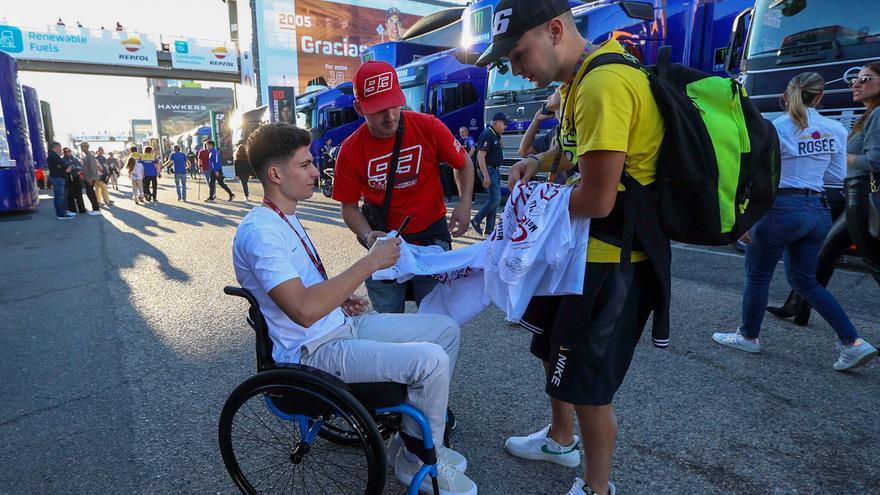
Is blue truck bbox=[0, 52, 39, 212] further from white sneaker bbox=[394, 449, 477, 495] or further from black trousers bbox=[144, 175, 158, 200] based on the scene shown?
white sneaker bbox=[394, 449, 477, 495]

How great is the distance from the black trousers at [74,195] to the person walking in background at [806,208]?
1443 cm

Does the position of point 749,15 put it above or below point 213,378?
above

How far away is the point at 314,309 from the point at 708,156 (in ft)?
4.40

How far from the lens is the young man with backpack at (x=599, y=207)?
A: 1485 mm

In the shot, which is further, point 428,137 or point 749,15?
point 749,15

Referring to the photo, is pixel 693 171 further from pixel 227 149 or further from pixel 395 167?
pixel 227 149

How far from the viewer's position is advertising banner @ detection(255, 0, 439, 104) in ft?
118

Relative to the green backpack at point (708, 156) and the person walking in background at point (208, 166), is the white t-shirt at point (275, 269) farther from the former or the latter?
the person walking in background at point (208, 166)

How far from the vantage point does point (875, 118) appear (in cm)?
307

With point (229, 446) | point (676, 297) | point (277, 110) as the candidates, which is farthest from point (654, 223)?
point (277, 110)

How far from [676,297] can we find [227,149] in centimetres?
3608

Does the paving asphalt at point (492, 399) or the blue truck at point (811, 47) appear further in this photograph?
the blue truck at point (811, 47)

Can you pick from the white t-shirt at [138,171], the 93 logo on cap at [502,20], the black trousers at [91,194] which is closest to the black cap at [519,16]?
the 93 logo on cap at [502,20]

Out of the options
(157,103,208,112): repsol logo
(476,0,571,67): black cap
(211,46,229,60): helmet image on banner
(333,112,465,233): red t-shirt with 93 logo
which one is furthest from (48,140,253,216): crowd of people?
(157,103,208,112): repsol logo
